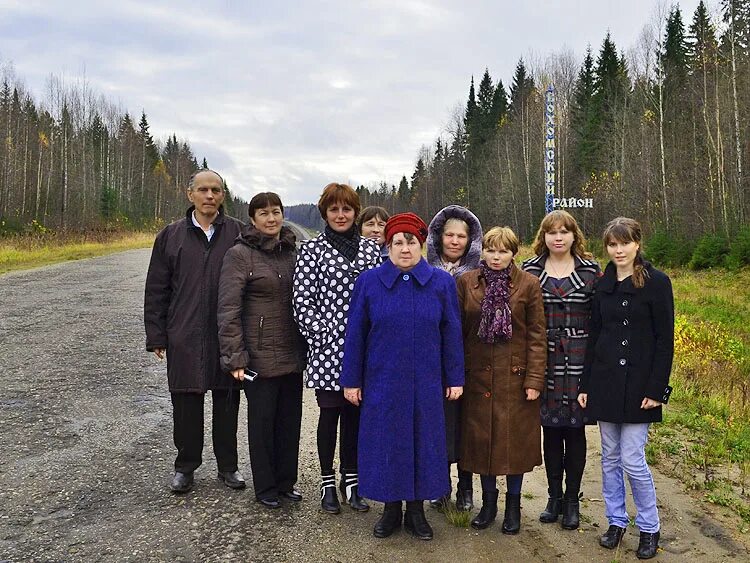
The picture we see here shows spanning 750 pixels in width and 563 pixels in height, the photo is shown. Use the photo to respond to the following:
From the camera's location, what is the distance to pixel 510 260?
13.3 feet

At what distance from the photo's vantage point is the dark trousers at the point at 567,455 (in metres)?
4.14

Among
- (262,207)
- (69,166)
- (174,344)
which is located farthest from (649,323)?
(69,166)

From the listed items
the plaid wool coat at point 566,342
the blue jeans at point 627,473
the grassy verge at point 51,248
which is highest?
the grassy verge at point 51,248

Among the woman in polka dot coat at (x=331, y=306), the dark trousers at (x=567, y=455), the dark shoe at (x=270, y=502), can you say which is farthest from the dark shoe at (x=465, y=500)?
the dark shoe at (x=270, y=502)

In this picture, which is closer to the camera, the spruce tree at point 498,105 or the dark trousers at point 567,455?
the dark trousers at point 567,455

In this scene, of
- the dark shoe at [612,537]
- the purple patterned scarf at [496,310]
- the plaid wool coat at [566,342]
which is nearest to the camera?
the dark shoe at [612,537]

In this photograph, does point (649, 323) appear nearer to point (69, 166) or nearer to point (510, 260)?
point (510, 260)

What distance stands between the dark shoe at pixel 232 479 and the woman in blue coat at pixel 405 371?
116 cm

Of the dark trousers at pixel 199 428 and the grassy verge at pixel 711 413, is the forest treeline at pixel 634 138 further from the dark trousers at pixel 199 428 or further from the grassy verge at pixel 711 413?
the dark trousers at pixel 199 428

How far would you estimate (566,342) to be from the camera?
160 inches

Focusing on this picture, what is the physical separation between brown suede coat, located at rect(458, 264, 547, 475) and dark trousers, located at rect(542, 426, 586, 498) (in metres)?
0.18

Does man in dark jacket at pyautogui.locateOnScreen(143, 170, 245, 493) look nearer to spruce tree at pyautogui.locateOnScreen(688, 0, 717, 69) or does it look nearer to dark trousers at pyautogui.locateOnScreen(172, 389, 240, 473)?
dark trousers at pyautogui.locateOnScreen(172, 389, 240, 473)

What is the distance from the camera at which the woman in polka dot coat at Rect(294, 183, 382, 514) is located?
4.30m

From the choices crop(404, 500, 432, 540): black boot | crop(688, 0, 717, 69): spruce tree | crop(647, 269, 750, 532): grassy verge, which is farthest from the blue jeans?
crop(688, 0, 717, 69): spruce tree
